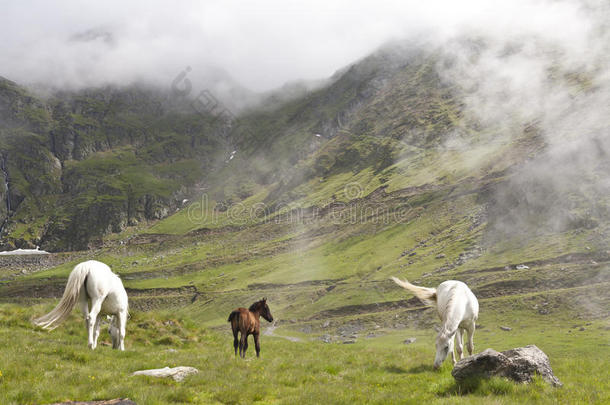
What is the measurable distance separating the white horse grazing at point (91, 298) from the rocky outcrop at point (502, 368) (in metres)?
15.3

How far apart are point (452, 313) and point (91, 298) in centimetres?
1658

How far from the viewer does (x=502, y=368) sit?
545 inches

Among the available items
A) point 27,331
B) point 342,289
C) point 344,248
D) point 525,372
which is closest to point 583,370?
point 525,372

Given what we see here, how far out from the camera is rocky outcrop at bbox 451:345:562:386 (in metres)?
13.7

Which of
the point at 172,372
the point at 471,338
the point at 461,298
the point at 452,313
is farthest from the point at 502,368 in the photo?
the point at 172,372

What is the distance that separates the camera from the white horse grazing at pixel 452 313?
17.3 metres

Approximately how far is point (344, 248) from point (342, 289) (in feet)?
161

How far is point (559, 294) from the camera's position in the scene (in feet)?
276

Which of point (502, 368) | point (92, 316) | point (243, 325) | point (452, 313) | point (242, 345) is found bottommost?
point (502, 368)

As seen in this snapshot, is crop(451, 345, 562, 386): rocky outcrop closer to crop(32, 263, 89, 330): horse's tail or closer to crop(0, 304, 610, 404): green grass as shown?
crop(0, 304, 610, 404): green grass

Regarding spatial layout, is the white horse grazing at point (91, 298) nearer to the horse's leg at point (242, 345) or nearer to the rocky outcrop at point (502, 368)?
the horse's leg at point (242, 345)

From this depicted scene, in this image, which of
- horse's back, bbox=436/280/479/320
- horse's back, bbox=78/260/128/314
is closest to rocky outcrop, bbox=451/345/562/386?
horse's back, bbox=436/280/479/320

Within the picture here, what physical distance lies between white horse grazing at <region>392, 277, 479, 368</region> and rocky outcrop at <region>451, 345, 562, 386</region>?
319 cm

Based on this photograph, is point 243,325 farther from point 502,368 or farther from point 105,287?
point 502,368
